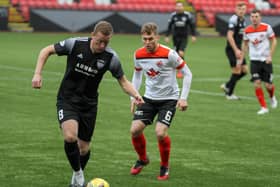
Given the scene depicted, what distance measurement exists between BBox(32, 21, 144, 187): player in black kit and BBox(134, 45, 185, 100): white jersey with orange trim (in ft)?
3.51

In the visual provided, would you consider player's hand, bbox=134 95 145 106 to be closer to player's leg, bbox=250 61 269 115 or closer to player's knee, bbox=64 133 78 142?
player's knee, bbox=64 133 78 142

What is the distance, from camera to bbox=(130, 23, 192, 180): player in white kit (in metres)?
10.6

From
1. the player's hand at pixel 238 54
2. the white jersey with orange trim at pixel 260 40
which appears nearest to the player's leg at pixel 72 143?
the white jersey with orange trim at pixel 260 40

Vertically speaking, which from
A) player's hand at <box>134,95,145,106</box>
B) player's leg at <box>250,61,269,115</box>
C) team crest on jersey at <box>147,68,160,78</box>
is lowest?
player's leg at <box>250,61,269,115</box>

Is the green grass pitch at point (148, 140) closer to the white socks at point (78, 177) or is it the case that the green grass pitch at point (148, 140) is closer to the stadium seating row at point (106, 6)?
the white socks at point (78, 177)

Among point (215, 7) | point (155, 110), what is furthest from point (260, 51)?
point (215, 7)

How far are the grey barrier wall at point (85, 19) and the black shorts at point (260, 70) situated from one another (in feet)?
86.0

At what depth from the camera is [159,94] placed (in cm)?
1089

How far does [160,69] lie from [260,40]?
294 inches

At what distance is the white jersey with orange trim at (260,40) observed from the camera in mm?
17812

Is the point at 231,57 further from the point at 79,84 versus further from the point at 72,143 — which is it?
the point at 72,143

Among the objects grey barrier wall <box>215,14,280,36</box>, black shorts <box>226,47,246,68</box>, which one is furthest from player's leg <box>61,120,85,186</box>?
grey barrier wall <box>215,14,280,36</box>

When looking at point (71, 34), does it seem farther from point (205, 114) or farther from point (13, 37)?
point (205, 114)

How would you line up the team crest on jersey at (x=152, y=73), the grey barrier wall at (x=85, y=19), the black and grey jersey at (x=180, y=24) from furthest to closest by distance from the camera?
the grey barrier wall at (x=85, y=19)
the black and grey jersey at (x=180, y=24)
the team crest on jersey at (x=152, y=73)
